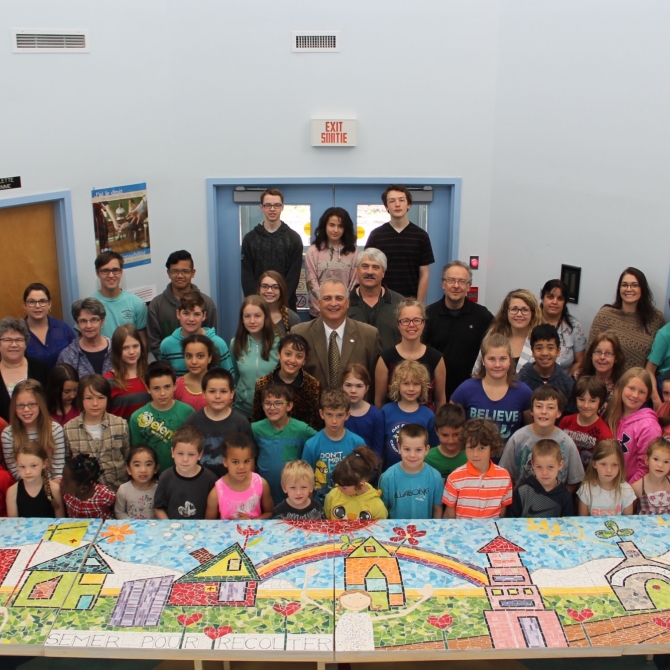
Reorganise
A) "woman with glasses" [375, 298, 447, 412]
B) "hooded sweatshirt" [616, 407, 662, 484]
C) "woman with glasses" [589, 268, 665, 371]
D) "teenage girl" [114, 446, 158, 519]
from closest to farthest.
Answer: "teenage girl" [114, 446, 158, 519]
"hooded sweatshirt" [616, 407, 662, 484]
"woman with glasses" [375, 298, 447, 412]
"woman with glasses" [589, 268, 665, 371]

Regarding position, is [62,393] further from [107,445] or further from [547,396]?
[547,396]

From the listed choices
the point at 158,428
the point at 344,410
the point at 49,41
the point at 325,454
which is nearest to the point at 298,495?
the point at 325,454

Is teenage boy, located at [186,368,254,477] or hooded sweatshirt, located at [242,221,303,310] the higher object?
hooded sweatshirt, located at [242,221,303,310]

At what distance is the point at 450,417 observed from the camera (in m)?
4.45

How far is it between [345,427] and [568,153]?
10.5 feet

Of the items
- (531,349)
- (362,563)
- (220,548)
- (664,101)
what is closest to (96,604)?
(220,548)

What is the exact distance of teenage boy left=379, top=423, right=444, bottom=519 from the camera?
424 centimetres

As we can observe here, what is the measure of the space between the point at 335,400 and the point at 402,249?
2.39 meters

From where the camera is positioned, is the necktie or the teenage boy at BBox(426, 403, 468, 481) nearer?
the teenage boy at BBox(426, 403, 468, 481)

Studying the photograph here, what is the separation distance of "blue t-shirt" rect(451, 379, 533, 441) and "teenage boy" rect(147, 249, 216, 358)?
2.17 metres

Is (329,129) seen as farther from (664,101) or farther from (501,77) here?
(664,101)

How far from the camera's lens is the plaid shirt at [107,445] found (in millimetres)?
4562

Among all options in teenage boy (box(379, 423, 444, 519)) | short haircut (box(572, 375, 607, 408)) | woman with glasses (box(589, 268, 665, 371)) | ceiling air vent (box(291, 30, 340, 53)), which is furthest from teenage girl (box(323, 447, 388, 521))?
ceiling air vent (box(291, 30, 340, 53))

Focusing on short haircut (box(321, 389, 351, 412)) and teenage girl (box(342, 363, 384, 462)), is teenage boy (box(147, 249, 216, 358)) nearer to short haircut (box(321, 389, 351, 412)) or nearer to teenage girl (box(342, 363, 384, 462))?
teenage girl (box(342, 363, 384, 462))
